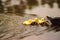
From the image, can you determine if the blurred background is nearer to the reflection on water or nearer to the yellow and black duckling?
the reflection on water

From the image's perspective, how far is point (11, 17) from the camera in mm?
5504

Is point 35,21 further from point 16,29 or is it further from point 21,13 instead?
point 21,13

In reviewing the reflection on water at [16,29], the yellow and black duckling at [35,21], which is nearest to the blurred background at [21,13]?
the reflection on water at [16,29]

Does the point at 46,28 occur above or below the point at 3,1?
below

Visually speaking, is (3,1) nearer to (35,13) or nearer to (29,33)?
(35,13)

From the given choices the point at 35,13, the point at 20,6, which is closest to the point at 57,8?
the point at 35,13

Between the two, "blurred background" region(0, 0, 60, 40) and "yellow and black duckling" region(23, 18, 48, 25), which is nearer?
"blurred background" region(0, 0, 60, 40)

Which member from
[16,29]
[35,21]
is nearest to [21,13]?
[35,21]

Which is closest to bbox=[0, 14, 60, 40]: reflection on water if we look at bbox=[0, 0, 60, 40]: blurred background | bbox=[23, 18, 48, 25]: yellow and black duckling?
bbox=[0, 0, 60, 40]: blurred background

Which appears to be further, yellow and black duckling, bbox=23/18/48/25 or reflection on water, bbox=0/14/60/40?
yellow and black duckling, bbox=23/18/48/25

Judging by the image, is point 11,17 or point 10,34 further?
point 11,17

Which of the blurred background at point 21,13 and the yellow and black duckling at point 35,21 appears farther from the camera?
the yellow and black duckling at point 35,21

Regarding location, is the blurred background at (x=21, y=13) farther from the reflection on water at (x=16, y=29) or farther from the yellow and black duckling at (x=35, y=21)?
the yellow and black duckling at (x=35, y=21)

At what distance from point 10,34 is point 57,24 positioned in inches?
43.4
